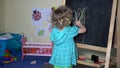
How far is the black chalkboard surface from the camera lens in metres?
2.27

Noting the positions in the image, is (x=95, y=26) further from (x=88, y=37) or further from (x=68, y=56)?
(x=68, y=56)


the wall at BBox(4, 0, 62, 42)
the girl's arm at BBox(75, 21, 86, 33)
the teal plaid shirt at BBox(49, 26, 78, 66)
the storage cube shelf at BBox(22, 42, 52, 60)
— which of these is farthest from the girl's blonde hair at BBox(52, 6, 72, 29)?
the wall at BBox(4, 0, 62, 42)

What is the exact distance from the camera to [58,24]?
2107 mm

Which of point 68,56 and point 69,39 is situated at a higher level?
point 69,39

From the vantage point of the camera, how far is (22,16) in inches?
154

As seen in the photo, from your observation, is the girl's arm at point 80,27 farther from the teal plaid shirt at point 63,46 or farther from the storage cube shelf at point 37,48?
the storage cube shelf at point 37,48

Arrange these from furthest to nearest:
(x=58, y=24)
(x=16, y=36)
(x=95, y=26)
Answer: (x=16, y=36)
(x=95, y=26)
(x=58, y=24)

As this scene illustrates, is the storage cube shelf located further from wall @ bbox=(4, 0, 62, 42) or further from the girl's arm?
the girl's arm

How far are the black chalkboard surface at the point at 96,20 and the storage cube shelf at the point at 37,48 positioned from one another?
100 cm

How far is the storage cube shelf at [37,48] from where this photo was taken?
338 cm

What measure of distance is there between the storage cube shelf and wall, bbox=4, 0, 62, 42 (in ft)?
1.15

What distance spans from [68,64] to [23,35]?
1962 mm

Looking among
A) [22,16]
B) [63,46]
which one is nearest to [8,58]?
[22,16]

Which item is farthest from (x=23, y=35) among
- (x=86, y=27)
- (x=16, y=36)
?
(x=86, y=27)
